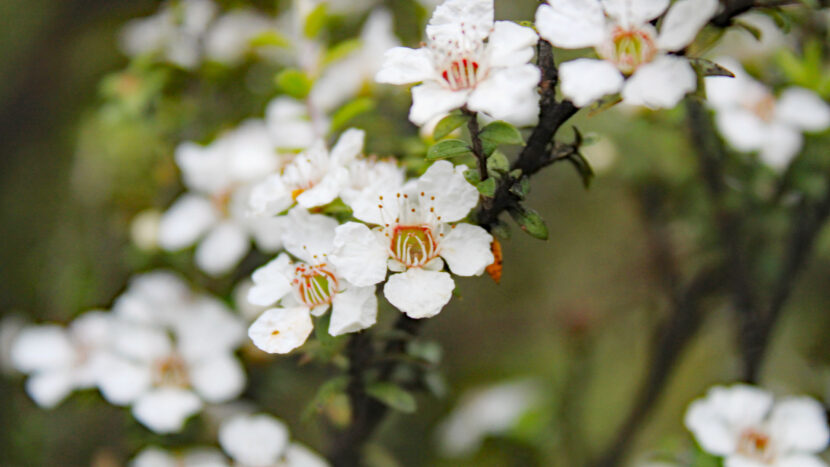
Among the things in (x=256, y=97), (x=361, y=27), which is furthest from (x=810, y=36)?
(x=256, y=97)

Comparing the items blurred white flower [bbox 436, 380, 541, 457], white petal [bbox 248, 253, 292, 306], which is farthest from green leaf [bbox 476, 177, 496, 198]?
blurred white flower [bbox 436, 380, 541, 457]

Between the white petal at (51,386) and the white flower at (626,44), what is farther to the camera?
the white petal at (51,386)

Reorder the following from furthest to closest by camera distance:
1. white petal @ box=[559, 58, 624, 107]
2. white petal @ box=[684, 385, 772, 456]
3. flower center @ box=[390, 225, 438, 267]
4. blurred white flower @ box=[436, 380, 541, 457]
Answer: blurred white flower @ box=[436, 380, 541, 457]
white petal @ box=[684, 385, 772, 456]
flower center @ box=[390, 225, 438, 267]
white petal @ box=[559, 58, 624, 107]

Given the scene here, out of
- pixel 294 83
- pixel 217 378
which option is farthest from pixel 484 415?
pixel 294 83

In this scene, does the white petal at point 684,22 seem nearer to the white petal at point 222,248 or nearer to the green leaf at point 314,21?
the green leaf at point 314,21

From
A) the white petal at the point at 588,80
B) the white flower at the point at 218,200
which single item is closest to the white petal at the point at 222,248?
the white flower at the point at 218,200

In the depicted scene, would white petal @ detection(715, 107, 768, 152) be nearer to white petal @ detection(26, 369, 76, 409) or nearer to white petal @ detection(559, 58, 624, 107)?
white petal @ detection(559, 58, 624, 107)

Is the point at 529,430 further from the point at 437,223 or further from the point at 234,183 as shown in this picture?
the point at 437,223
